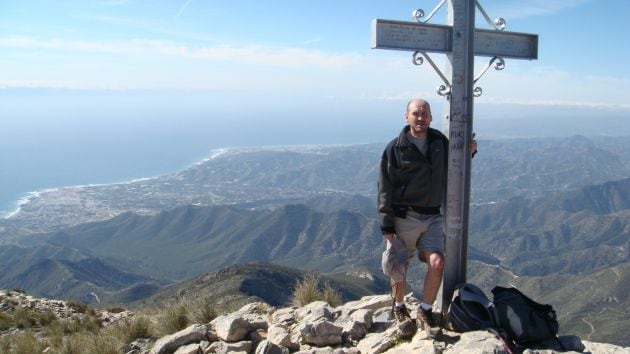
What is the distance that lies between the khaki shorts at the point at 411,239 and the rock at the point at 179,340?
275cm

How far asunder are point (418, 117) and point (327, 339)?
306cm

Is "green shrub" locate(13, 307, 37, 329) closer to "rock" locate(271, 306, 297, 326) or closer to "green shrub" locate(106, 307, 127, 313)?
"green shrub" locate(106, 307, 127, 313)

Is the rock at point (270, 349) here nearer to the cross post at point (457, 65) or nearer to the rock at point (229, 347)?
the rock at point (229, 347)

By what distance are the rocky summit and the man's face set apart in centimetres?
243

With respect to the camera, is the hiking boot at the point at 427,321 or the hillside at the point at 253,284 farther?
the hillside at the point at 253,284

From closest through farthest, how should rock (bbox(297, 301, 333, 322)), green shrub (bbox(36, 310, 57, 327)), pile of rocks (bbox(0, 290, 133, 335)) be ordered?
1. rock (bbox(297, 301, 333, 322))
2. green shrub (bbox(36, 310, 57, 327))
3. pile of rocks (bbox(0, 290, 133, 335))

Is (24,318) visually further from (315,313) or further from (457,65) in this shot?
(457,65)

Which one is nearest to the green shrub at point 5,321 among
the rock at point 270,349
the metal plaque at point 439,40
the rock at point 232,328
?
the rock at point 232,328

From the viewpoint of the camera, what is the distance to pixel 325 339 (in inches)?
254

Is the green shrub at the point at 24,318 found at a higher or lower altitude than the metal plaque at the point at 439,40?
lower

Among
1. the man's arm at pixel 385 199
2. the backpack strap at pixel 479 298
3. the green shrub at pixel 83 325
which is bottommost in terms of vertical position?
the green shrub at pixel 83 325

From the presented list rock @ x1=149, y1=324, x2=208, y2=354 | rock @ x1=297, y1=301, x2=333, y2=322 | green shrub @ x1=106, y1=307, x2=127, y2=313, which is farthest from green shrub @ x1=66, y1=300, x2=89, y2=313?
rock @ x1=297, y1=301, x2=333, y2=322

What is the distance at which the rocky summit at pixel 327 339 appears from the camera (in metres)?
5.58

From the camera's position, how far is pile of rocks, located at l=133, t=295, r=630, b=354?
5.58m
